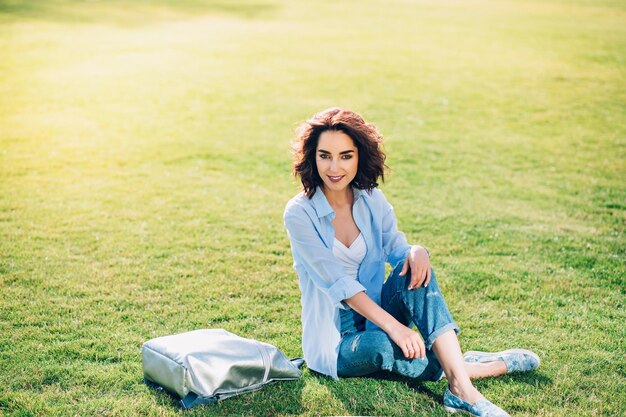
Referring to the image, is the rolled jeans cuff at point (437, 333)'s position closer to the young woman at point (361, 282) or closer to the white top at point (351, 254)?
the young woman at point (361, 282)

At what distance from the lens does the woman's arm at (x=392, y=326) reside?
4242 millimetres

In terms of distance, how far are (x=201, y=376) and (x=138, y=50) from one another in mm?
16920

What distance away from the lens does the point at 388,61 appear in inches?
748

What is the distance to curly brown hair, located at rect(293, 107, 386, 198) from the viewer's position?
4.66 m

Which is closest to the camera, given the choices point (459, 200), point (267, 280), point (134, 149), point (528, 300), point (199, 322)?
point (199, 322)

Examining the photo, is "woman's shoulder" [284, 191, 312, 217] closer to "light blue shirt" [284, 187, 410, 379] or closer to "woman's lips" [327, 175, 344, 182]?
"light blue shirt" [284, 187, 410, 379]

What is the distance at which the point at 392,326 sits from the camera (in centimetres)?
434

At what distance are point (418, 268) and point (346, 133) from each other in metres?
1.04

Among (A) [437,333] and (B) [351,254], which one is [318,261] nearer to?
(B) [351,254]

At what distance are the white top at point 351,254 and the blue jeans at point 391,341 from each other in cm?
26

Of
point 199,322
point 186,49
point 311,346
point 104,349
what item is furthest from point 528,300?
point 186,49

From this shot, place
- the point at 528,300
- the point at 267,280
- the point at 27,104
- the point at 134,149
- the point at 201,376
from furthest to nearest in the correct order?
the point at 27,104
the point at 134,149
the point at 267,280
the point at 528,300
the point at 201,376

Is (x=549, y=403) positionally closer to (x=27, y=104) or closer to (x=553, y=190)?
(x=553, y=190)

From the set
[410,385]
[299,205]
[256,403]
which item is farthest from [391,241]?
[256,403]
